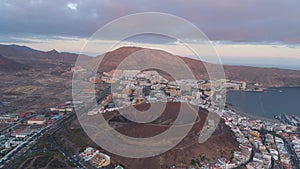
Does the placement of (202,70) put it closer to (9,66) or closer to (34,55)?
(9,66)

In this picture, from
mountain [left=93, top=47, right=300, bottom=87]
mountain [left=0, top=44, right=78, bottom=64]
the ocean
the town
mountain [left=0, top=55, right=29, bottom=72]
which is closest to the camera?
the town

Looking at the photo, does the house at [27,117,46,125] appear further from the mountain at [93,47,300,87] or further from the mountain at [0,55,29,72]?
the mountain at [0,55,29,72]

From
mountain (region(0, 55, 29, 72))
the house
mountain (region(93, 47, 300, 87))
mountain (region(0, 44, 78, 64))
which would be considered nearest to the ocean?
mountain (region(93, 47, 300, 87))

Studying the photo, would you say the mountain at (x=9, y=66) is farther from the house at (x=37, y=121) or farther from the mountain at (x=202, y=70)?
the house at (x=37, y=121)

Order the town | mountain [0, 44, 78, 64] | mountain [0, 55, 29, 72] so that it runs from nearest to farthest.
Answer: the town → mountain [0, 55, 29, 72] → mountain [0, 44, 78, 64]

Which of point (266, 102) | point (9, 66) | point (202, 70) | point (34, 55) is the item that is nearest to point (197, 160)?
point (266, 102)

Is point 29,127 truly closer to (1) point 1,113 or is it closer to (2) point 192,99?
(1) point 1,113

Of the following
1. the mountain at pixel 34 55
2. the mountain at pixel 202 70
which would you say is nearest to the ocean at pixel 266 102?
the mountain at pixel 202 70

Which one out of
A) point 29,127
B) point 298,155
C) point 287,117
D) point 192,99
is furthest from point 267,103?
point 29,127
